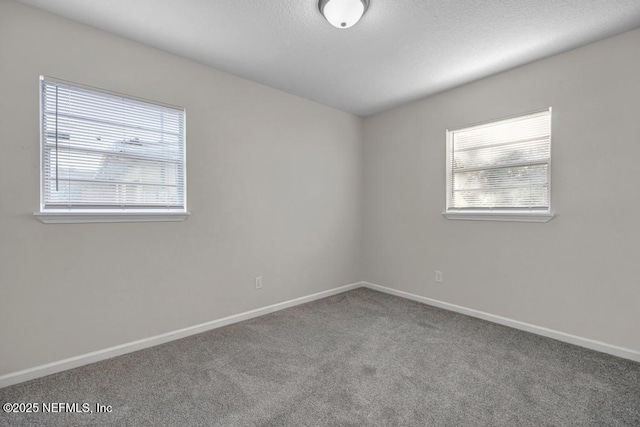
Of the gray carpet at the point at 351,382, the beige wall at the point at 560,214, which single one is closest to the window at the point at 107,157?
the gray carpet at the point at 351,382

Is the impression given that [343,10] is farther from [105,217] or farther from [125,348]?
[125,348]

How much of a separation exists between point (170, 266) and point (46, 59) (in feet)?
5.65

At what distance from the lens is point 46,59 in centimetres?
198

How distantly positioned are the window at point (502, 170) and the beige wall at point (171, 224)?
4.74 ft

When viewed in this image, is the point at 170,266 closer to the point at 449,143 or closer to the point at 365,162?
the point at 365,162

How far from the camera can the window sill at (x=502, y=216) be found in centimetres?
256

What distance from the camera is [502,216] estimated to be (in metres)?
2.82

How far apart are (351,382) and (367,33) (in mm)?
2532

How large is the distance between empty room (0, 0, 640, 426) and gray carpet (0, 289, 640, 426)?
17 mm

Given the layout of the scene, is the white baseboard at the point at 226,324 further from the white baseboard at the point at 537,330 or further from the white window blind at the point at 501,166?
the white window blind at the point at 501,166

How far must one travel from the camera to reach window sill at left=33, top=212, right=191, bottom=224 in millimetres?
1976

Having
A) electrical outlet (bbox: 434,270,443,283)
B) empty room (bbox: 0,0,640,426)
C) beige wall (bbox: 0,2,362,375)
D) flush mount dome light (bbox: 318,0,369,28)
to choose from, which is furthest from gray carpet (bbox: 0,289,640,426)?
flush mount dome light (bbox: 318,0,369,28)

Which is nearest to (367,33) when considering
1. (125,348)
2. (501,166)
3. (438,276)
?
(501,166)

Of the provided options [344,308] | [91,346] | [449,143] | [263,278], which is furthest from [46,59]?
[449,143]
